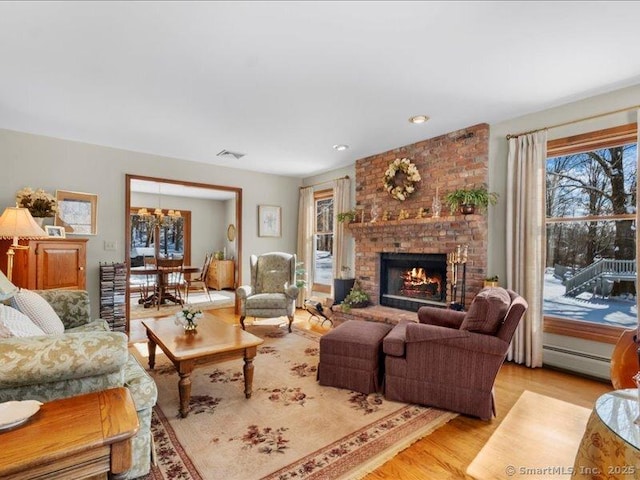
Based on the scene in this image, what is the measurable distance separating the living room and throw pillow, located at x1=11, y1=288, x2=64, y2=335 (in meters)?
1.68

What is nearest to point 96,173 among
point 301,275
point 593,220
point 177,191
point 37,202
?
point 37,202

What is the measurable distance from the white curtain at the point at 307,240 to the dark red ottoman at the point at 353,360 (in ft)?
10.5

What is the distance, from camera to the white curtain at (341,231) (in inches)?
207

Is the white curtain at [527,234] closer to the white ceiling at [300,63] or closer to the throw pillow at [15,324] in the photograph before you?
the white ceiling at [300,63]

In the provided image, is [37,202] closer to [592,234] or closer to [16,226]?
[16,226]

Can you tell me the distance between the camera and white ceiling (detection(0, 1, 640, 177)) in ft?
6.10

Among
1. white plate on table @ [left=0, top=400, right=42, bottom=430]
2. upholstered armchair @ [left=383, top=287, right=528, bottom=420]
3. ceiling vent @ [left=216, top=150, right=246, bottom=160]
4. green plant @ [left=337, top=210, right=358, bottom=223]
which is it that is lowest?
upholstered armchair @ [left=383, top=287, right=528, bottom=420]

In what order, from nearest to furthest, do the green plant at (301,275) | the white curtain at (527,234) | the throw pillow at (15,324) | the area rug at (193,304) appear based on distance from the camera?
1. the throw pillow at (15,324)
2. the white curtain at (527,234)
3. the green plant at (301,275)
4. the area rug at (193,304)

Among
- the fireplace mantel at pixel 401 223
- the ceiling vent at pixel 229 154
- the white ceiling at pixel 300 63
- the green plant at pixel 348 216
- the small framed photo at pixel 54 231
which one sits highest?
the white ceiling at pixel 300 63

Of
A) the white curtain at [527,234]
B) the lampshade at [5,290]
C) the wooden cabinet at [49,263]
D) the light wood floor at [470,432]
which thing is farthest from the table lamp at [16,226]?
the white curtain at [527,234]

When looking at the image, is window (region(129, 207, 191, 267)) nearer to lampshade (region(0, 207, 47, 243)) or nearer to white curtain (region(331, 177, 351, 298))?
white curtain (region(331, 177, 351, 298))

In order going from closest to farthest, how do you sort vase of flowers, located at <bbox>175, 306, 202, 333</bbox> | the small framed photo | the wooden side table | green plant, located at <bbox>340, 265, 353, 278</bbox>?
1. the wooden side table
2. vase of flowers, located at <bbox>175, 306, 202, 333</bbox>
3. the small framed photo
4. green plant, located at <bbox>340, 265, 353, 278</bbox>

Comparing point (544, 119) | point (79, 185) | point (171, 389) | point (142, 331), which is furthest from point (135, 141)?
point (544, 119)

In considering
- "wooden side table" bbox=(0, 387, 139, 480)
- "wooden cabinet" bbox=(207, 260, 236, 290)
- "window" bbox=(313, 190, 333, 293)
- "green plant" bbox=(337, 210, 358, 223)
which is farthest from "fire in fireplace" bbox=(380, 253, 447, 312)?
"wooden cabinet" bbox=(207, 260, 236, 290)
